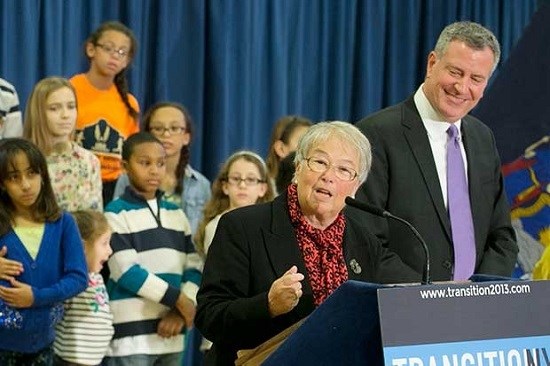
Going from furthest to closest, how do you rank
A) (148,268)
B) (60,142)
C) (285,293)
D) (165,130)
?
(165,130) → (148,268) → (60,142) → (285,293)

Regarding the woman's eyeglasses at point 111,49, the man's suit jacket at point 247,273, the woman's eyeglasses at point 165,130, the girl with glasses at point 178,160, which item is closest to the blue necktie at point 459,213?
the man's suit jacket at point 247,273

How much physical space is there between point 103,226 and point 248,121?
95.2 inches

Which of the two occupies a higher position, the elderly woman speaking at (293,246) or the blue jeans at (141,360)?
the elderly woman speaking at (293,246)

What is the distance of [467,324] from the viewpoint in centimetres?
242

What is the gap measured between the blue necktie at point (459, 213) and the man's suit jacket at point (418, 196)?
0.08 feet

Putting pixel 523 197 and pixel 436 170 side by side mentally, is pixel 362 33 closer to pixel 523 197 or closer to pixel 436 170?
pixel 523 197

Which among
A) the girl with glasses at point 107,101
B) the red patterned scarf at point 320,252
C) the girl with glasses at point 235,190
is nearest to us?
the red patterned scarf at point 320,252

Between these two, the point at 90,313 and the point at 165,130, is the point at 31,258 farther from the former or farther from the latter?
the point at 165,130

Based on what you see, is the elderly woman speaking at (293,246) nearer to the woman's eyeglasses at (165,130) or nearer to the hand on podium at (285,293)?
the hand on podium at (285,293)

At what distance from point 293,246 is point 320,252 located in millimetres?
80

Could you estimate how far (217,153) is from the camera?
7246 millimetres

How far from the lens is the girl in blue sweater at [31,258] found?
15.1 ft

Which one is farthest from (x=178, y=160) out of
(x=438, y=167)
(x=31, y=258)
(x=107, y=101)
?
(x=438, y=167)

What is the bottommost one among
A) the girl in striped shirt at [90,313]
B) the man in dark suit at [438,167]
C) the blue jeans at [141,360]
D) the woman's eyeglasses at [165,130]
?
the blue jeans at [141,360]
